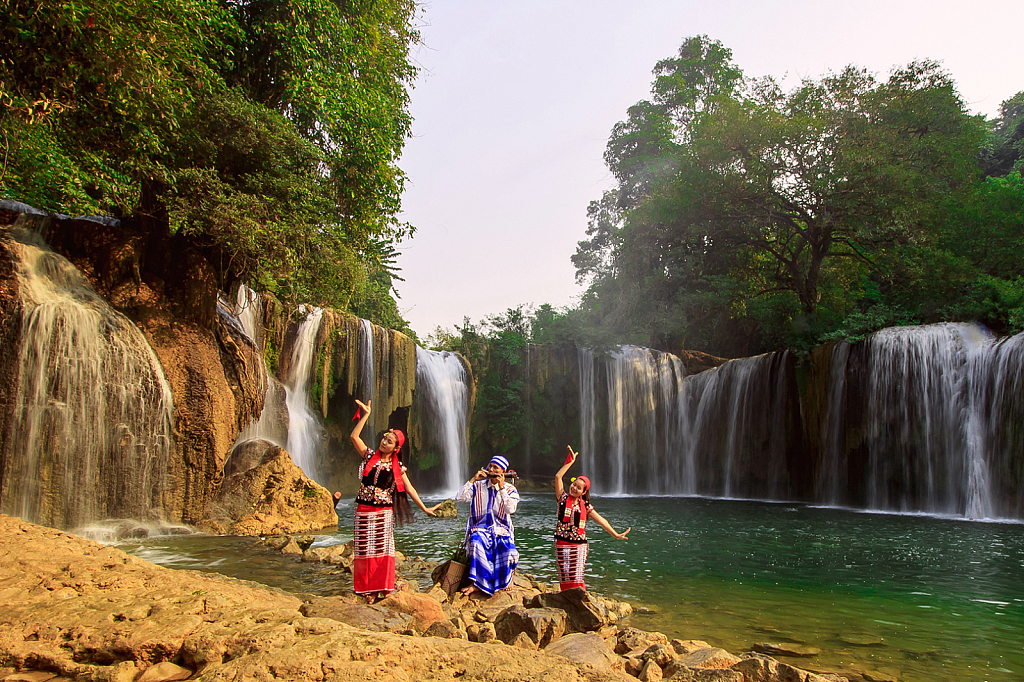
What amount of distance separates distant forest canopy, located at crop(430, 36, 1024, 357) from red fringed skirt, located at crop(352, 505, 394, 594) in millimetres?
17399

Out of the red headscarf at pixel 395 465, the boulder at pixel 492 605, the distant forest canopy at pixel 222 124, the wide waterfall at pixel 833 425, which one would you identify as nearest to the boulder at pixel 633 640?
the boulder at pixel 492 605

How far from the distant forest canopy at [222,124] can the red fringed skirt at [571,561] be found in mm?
8113

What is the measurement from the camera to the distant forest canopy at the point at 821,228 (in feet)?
64.1

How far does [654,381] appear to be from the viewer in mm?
25594

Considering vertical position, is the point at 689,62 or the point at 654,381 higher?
the point at 689,62

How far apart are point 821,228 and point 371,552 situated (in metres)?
23.7

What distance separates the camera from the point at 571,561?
19.2ft

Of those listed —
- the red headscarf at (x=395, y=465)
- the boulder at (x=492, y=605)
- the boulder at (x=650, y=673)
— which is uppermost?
the red headscarf at (x=395, y=465)

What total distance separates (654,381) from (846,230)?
9.19 meters

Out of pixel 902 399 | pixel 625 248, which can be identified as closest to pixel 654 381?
pixel 625 248

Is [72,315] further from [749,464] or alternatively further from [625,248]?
[625,248]

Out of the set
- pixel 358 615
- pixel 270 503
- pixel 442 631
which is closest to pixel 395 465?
pixel 358 615

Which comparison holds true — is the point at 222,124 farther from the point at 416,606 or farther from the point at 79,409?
the point at 416,606

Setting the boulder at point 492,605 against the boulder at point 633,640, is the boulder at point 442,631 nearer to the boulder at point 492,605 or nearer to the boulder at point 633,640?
the boulder at point 492,605
